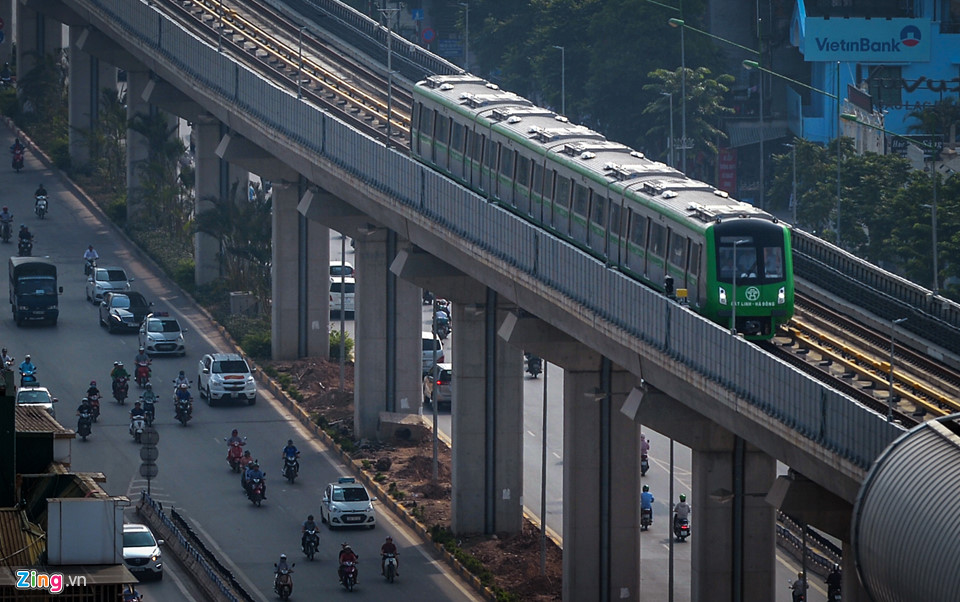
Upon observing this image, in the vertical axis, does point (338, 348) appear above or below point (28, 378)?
above

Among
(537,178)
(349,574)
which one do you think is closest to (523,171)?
(537,178)

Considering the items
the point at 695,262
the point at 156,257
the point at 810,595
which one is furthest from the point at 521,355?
the point at 156,257

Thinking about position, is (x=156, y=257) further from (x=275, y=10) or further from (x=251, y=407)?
(x=251, y=407)

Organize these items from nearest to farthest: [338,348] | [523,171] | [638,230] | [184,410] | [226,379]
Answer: [638,230] → [523,171] → [184,410] → [226,379] → [338,348]

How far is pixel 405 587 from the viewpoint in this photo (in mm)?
63000

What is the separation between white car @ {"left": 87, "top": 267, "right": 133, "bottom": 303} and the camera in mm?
95562

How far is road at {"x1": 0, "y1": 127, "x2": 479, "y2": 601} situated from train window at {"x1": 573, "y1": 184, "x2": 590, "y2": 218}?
1163 centimetres

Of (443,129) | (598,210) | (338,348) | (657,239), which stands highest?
(443,129)

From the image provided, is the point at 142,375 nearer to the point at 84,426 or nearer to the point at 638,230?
the point at 84,426

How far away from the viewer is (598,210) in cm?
5947

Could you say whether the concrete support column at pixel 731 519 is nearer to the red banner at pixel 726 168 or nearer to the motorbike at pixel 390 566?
Result: the motorbike at pixel 390 566

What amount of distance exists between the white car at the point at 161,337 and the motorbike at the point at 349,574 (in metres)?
27.9

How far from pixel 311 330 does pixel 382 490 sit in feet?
63.6

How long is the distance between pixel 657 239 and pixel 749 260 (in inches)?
137
